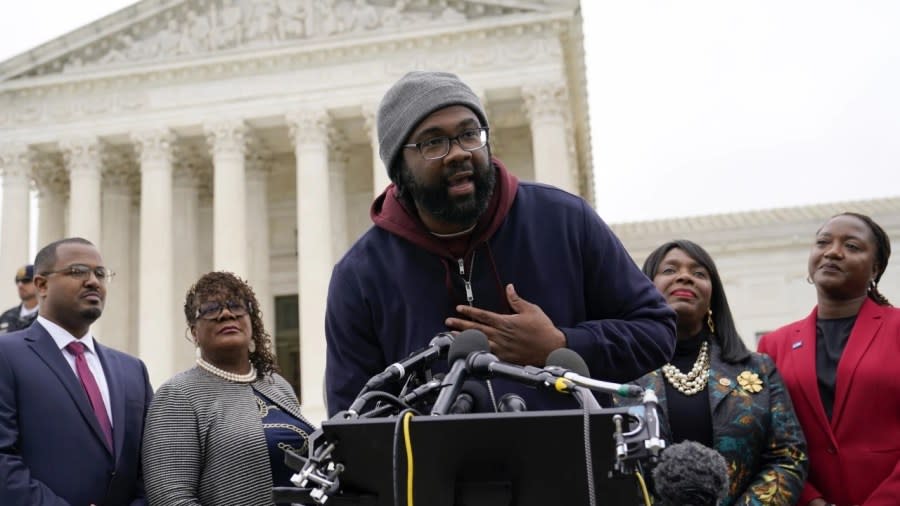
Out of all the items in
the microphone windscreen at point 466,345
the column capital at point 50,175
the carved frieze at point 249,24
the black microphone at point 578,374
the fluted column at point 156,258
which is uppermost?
the carved frieze at point 249,24

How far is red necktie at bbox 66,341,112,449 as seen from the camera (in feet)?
20.2

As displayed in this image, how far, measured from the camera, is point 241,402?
625 centimetres

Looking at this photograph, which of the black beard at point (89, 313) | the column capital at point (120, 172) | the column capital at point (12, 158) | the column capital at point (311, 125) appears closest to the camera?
the black beard at point (89, 313)

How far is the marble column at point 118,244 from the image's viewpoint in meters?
37.5

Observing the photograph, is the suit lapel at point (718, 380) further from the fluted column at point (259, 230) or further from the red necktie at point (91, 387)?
the fluted column at point (259, 230)

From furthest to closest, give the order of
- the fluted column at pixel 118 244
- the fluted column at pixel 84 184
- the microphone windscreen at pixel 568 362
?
the fluted column at pixel 118 244 < the fluted column at pixel 84 184 < the microphone windscreen at pixel 568 362

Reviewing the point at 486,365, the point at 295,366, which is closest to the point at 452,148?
the point at 486,365

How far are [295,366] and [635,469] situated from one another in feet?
123

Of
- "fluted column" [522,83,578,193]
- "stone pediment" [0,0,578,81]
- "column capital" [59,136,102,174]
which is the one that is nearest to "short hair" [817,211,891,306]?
"fluted column" [522,83,578,193]

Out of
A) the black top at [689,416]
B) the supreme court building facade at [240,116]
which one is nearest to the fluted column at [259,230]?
the supreme court building facade at [240,116]

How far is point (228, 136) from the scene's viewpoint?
35.2 meters

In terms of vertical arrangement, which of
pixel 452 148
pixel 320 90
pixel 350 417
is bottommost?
pixel 350 417

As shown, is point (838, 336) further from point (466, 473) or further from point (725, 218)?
point (725, 218)

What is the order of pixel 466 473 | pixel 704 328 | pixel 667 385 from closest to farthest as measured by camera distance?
pixel 466 473
pixel 667 385
pixel 704 328
